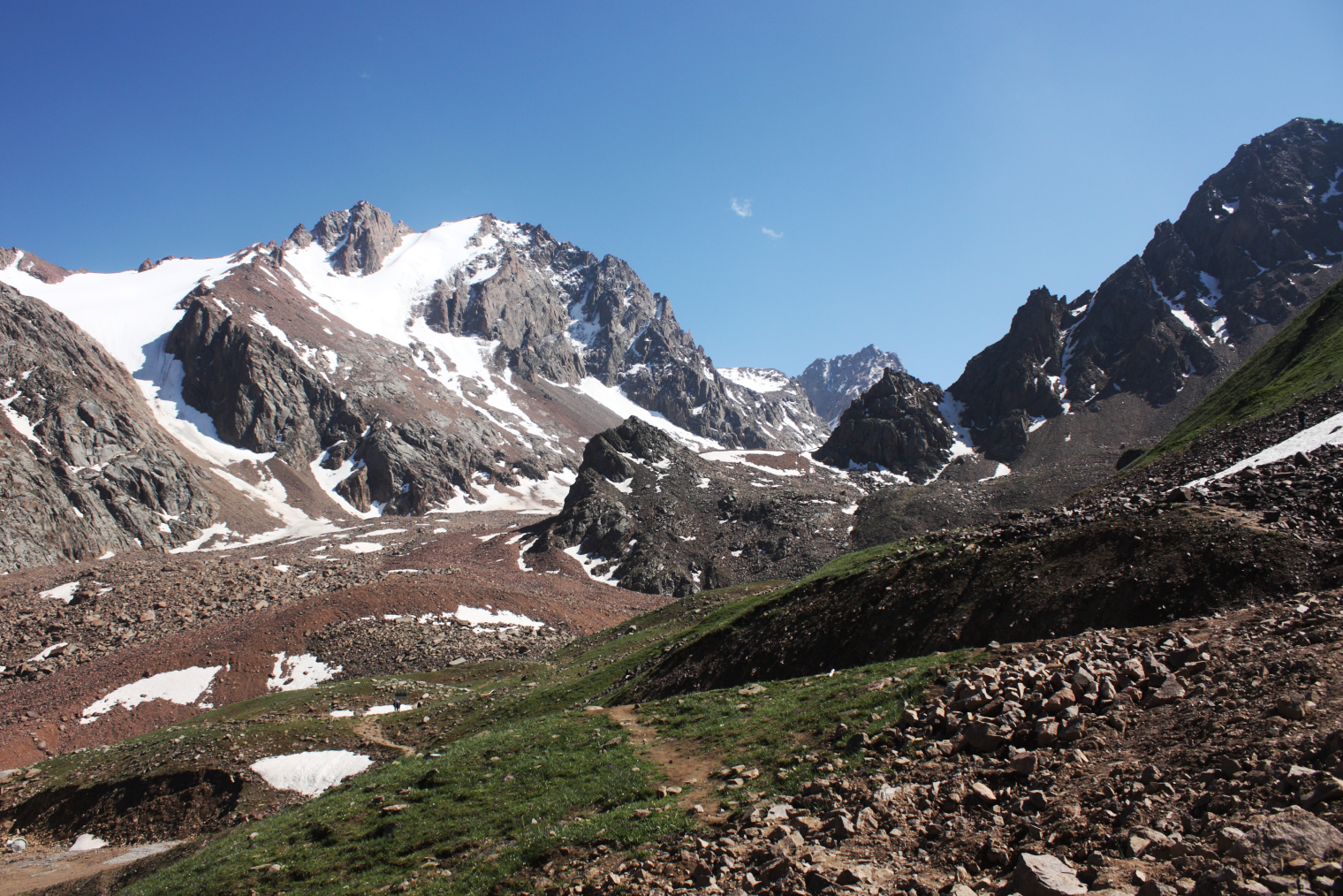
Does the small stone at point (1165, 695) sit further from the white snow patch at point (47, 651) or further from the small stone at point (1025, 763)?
the white snow patch at point (47, 651)

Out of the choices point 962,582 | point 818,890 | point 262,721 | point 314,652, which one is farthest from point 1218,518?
point 314,652

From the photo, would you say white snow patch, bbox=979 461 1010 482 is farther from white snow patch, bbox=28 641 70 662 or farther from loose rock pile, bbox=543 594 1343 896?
white snow patch, bbox=28 641 70 662

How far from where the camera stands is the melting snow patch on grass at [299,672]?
186 ft

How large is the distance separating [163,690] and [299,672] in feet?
33.8

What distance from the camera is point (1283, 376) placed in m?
61.6

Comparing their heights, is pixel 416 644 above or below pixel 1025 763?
below

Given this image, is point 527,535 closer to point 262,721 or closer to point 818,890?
point 262,721

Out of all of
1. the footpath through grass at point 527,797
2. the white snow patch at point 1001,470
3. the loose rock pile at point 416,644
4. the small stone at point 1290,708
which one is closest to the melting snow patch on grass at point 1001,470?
the white snow patch at point 1001,470

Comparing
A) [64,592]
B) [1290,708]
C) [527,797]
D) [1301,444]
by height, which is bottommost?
[64,592]

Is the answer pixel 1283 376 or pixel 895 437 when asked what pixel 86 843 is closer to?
pixel 1283 376

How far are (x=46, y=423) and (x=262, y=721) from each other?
16967cm

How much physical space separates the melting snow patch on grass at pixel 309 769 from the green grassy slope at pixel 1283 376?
66.1 metres

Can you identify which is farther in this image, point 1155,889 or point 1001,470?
point 1001,470

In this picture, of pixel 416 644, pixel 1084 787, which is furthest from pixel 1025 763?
pixel 416 644
